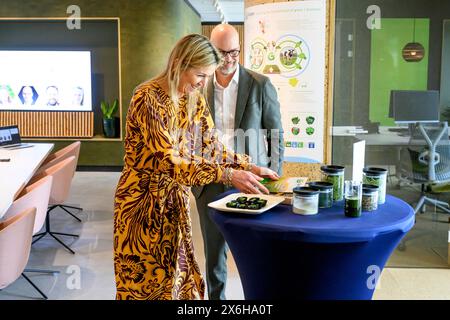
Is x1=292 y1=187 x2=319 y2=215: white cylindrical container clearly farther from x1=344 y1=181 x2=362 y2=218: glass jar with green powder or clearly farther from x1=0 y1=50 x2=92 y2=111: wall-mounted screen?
x1=0 y1=50 x2=92 y2=111: wall-mounted screen

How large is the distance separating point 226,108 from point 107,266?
2.09 m

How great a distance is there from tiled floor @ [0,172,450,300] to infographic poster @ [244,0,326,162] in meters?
1.14

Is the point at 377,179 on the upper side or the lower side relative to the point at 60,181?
upper

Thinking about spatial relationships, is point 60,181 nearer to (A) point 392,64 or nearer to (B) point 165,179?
(B) point 165,179

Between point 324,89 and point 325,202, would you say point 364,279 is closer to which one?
point 325,202

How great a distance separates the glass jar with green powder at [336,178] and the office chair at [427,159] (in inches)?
97.7

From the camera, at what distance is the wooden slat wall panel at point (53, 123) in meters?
9.46

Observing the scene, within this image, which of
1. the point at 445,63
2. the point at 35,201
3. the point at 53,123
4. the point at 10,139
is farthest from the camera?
the point at 53,123

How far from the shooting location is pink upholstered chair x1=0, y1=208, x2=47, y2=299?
2795 mm

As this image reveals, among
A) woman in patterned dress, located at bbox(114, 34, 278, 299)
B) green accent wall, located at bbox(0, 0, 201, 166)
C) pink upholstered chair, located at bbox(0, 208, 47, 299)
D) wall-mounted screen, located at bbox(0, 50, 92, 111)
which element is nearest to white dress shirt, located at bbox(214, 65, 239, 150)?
woman in patterned dress, located at bbox(114, 34, 278, 299)

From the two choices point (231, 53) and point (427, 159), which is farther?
point (427, 159)

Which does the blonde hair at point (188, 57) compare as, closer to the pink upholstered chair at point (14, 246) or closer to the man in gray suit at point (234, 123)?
the man in gray suit at point (234, 123)

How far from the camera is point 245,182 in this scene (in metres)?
2.24

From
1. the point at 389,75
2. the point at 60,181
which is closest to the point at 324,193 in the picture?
the point at 389,75
